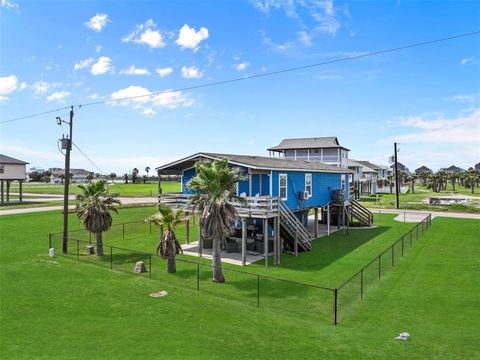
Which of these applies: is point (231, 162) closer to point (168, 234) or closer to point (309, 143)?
point (168, 234)

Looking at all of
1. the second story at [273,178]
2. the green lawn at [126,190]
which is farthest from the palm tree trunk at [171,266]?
the green lawn at [126,190]

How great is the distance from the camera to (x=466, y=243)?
1101 inches

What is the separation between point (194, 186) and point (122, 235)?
16237 mm


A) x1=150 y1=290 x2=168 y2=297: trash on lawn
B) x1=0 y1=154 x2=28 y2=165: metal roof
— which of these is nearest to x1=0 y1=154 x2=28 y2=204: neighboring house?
x1=0 y1=154 x2=28 y2=165: metal roof

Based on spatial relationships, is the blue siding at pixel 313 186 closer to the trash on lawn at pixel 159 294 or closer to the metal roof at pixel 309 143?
the trash on lawn at pixel 159 294

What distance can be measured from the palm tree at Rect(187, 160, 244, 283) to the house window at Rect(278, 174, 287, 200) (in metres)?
7.46

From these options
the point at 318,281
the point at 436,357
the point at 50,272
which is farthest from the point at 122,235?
the point at 436,357

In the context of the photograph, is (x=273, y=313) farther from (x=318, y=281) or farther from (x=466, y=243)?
(x=466, y=243)

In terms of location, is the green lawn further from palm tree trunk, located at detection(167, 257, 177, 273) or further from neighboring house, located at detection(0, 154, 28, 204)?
palm tree trunk, located at detection(167, 257, 177, 273)

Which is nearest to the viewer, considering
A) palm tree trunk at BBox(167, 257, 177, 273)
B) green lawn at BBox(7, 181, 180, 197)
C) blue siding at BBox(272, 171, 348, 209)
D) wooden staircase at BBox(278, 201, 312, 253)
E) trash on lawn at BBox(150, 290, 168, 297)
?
trash on lawn at BBox(150, 290, 168, 297)

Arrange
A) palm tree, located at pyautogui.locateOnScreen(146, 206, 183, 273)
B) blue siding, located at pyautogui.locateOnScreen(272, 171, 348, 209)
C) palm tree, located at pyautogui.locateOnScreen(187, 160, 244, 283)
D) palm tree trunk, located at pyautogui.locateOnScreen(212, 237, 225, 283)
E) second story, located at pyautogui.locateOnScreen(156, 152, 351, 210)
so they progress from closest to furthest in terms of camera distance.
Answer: palm tree, located at pyautogui.locateOnScreen(187, 160, 244, 283) → palm tree trunk, located at pyautogui.locateOnScreen(212, 237, 225, 283) → palm tree, located at pyautogui.locateOnScreen(146, 206, 183, 273) → second story, located at pyautogui.locateOnScreen(156, 152, 351, 210) → blue siding, located at pyautogui.locateOnScreen(272, 171, 348, 209)

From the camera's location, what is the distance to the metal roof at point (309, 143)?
62.5 m

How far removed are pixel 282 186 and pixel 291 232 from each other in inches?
131

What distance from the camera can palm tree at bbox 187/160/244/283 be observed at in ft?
58.1
